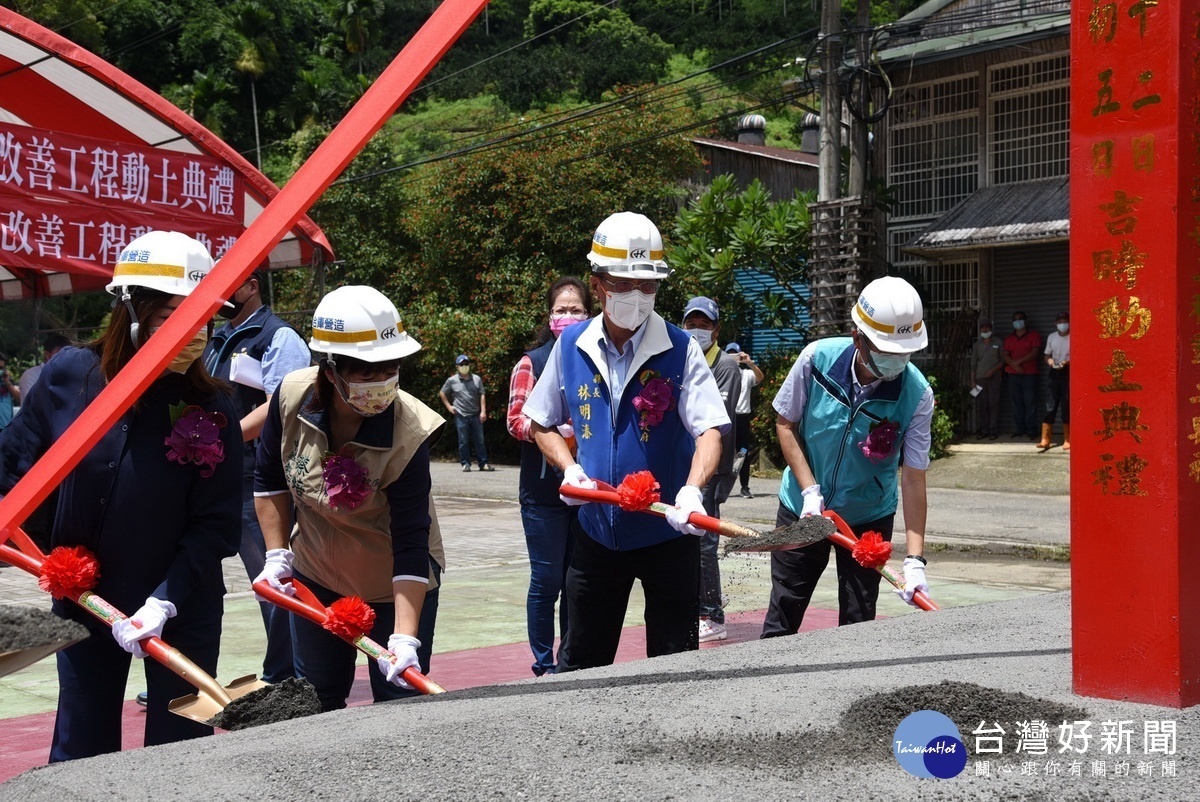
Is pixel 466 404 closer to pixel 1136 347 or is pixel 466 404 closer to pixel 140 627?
pixel 140 627

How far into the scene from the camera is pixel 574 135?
22266 mm

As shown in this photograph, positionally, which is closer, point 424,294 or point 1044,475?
point 1044,475

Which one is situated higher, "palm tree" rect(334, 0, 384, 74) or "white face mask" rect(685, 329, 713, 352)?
"palm tree" rect(334, 0, 384, 74)

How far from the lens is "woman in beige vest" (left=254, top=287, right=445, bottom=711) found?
371 cm

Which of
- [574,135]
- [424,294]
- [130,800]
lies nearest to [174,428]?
[130,800]

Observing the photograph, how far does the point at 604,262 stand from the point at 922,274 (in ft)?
52.5

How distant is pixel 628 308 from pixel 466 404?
607 inches

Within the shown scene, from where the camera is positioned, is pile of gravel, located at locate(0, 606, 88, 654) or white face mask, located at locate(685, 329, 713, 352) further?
white face mask, located at locate(685, 329, 713, 352)

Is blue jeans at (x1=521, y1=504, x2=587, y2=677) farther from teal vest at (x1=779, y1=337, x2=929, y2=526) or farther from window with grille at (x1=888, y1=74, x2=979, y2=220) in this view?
window with grille at (x1=888, y1=74, x2=979, y2=220)

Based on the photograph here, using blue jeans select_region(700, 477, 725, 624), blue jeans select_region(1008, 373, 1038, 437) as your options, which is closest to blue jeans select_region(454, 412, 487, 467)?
blue jeans select_region(1008, 373, 1038, 437)

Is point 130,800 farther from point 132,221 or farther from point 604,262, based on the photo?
point 132,221

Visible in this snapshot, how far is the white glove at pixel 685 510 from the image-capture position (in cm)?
402

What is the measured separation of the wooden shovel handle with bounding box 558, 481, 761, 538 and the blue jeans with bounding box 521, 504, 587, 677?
1.68m

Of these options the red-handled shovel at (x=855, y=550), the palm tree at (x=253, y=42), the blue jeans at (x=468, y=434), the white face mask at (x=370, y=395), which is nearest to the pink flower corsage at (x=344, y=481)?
the white face mask at (x=370, y=395)
